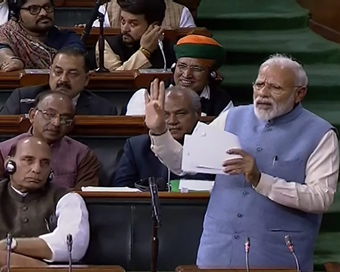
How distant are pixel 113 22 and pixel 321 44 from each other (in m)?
1.35

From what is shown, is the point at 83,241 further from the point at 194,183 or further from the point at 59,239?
the point at 194,183

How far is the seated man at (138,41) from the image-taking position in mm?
5039

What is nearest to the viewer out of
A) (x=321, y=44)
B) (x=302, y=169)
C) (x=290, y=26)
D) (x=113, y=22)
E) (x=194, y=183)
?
(x=302, y=169)

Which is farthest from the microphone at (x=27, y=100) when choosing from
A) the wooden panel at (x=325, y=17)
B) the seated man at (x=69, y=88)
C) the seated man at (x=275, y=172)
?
the wooden panel at (x=325, y=17)

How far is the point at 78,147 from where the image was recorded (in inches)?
156

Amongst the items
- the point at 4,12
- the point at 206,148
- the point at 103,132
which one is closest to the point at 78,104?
the point at 103,132

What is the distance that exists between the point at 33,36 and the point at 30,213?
1.78 meters

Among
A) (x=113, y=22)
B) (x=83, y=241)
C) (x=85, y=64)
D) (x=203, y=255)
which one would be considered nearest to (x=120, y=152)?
(x=85, y=64)

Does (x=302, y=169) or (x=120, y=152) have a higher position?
(x=302, y=169)

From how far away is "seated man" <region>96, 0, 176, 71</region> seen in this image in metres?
5.04

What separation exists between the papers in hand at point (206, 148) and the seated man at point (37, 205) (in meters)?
0.56

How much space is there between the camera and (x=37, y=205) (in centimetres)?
349

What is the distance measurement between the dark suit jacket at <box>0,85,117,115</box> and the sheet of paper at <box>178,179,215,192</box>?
940 millimetres

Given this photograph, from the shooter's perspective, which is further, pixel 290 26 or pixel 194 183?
pixel 290 26
